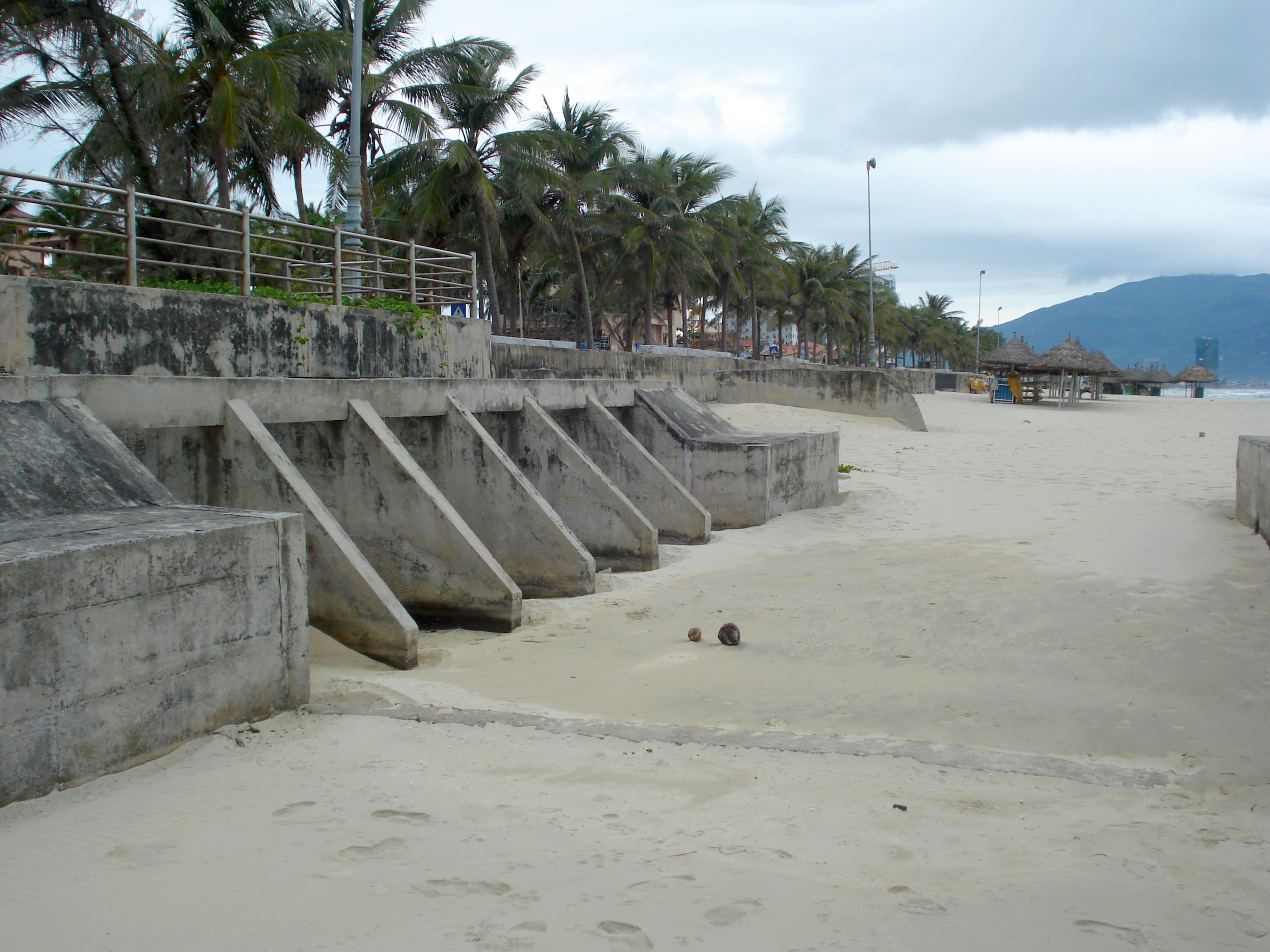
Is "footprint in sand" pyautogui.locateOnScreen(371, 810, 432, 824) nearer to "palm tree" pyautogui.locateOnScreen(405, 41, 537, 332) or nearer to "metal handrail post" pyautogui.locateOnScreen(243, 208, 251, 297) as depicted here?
"metal handrail post" pyautogui.locateOnScreen(243, 208, 251, 297)

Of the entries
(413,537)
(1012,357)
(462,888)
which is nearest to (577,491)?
(413,537)

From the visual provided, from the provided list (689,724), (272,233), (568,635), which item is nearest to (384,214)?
(272,233)

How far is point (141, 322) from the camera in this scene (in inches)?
321

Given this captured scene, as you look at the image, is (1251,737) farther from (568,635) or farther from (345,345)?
(345,345)

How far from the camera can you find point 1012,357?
40.7 m

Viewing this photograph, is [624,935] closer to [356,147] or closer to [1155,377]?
[356,147]

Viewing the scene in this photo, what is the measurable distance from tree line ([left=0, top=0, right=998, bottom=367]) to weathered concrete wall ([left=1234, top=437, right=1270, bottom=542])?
11.7 metres

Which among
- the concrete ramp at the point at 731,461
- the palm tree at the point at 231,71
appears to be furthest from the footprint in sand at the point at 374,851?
the palm tree at the point at 231,71

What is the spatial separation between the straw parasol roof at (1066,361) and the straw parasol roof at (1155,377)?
13.5 m

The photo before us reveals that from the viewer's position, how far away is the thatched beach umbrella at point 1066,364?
37.7 metres

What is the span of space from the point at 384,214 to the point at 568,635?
2518 cm

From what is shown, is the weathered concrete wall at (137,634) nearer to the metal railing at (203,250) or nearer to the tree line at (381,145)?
the metal railing at (203,250)

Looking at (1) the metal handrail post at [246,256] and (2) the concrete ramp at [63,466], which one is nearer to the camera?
(2) the concrete ramp at [63,466]

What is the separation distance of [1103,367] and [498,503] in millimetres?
37182
